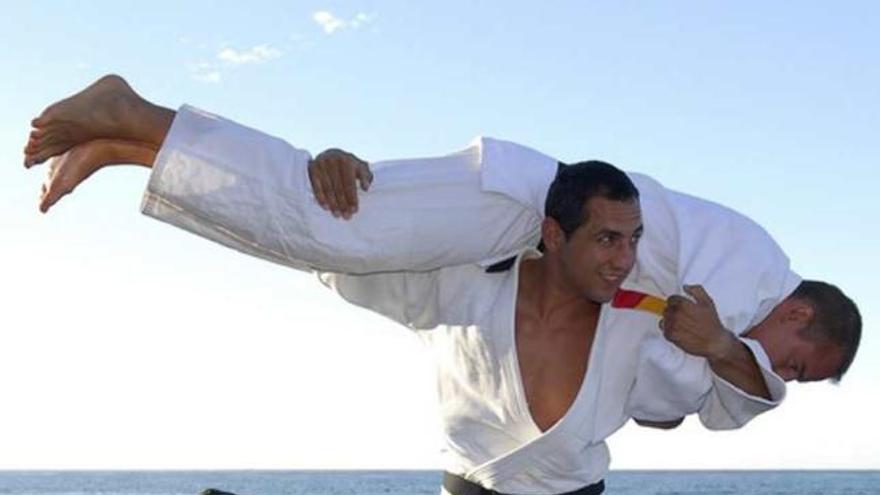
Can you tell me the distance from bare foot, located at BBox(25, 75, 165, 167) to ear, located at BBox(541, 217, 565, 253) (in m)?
1.28

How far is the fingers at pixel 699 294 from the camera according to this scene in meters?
4.62

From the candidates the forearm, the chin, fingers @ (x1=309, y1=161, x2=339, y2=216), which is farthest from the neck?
fingers @ (x1=309, y1=161, x2=339, y2=216)

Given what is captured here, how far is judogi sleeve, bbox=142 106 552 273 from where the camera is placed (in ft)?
14.2

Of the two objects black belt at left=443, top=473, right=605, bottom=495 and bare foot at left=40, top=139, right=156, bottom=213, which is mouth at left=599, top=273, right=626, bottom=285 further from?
bare foot at left=40, top=139, right=156, bottom=213

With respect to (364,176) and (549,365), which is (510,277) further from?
(364,176)

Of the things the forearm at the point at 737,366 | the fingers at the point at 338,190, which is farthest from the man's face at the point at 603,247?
the fingers at the point at 338,190

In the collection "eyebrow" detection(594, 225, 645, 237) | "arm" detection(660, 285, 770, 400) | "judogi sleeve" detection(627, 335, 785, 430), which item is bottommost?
"judogi sleeve" detection(627, 335, 785, 430)

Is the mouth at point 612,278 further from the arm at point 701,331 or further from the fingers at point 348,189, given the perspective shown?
the fingers at point 348,189

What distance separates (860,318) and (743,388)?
675 millimetres

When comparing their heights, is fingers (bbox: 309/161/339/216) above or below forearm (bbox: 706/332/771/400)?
above

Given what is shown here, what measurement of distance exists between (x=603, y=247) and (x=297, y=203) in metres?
1.00

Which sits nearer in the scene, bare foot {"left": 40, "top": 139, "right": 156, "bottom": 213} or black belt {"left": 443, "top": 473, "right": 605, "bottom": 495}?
bare foot {"left": 40, "top": 139, "right": 156, "bottom": 213}

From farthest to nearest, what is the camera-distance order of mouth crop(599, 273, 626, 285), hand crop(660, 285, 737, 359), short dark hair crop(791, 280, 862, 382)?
1. short dark hair crop(791, 280, 862, 382)
2. mouth crop(599, 273, 626, 285)
3. hand crop(660, 285, 737, 359)

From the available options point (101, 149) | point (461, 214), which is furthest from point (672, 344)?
point (101, 149)
